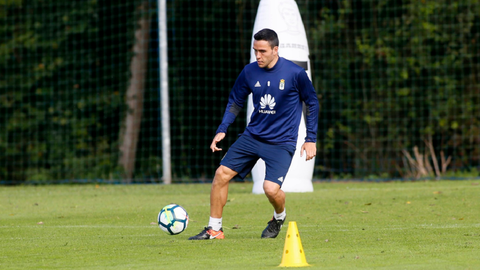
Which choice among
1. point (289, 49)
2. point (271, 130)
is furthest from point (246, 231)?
point (289, 49)

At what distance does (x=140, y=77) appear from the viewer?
63.4 ft

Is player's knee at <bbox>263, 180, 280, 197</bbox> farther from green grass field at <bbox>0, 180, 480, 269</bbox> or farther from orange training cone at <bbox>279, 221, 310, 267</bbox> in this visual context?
orange training cone at <bbox>279, 221, 310, 267</bbox>

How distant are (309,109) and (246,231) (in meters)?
1.52

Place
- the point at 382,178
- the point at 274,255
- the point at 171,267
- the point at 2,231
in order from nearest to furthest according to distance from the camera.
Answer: the point at 171,267, the point at 274,255, the point at 2,231, the point at 382,178

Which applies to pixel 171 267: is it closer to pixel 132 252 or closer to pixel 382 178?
pixel 132 252

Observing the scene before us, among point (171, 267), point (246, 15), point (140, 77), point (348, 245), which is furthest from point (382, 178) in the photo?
point (171, 267)

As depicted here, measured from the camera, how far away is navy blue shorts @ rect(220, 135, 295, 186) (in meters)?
6.98

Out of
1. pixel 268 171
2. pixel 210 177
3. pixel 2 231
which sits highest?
pixel 268 171

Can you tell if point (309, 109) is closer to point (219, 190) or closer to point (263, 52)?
point (263, 52)

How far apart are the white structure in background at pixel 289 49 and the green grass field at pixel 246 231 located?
343 millimetres

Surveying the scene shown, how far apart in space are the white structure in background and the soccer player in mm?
4910

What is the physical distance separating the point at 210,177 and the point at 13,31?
22.6 feet

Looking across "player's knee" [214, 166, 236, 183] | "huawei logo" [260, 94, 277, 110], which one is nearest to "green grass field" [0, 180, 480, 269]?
"player's knee" [214, 166, 236, 183]

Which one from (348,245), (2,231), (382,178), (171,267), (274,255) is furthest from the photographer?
(382,178)
